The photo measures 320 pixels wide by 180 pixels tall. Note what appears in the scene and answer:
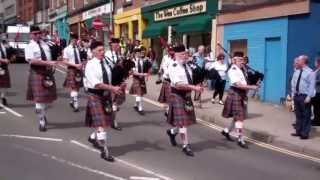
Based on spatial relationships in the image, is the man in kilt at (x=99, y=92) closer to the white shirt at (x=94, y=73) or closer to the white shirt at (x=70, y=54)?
the white shirt at (x=94, y=73)

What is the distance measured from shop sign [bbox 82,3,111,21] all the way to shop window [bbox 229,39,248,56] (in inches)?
681

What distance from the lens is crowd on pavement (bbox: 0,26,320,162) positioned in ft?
32.2

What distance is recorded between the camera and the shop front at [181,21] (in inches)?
941

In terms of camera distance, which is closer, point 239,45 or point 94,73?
point 94,73

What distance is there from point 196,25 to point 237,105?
12655mm

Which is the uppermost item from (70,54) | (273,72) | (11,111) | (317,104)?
(70,54)

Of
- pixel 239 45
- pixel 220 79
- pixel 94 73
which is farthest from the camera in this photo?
pixel 239 45

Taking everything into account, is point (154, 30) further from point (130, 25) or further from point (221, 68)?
point (221, 68)

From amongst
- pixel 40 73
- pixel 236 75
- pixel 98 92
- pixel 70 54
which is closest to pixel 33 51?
pixel 40 73

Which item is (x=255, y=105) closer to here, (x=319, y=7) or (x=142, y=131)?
(x=319, y=7)

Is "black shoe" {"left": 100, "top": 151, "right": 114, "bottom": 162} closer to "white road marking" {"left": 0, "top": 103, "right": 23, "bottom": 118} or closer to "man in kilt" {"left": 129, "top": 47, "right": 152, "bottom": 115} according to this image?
"white road marking" {"left": 0, "top": 103, "right": 23, "bottom": 118}

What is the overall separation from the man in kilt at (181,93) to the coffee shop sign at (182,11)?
45.7 feet

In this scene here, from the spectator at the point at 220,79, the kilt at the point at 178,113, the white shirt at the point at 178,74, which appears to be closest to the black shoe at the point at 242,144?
the kilt at the point at 178,113

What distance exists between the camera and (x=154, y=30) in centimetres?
2902
